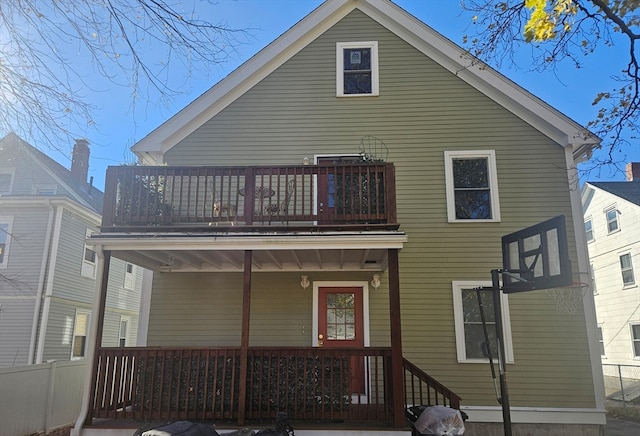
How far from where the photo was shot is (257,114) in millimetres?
9531

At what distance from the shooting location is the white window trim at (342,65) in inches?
374

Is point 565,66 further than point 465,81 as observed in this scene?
No

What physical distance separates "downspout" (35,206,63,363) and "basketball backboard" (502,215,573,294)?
42.6 ft

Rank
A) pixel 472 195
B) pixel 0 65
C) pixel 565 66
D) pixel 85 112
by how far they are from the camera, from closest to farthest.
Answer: pixel 0 65
pixel 85 112
pixel 565 66
pixel 472 195

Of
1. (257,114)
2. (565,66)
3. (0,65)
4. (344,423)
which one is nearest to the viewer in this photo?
(0,65)

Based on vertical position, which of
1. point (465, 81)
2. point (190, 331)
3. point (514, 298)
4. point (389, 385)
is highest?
point (465, 81)

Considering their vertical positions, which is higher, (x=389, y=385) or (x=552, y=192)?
(x=552, y=192)

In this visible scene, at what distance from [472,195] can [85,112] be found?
6986mm

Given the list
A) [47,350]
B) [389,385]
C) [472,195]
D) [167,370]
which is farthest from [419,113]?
[47,350]

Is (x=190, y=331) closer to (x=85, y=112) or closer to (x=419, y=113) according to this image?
(x=85, y=112)

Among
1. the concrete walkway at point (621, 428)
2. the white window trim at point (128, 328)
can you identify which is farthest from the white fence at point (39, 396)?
the concrete walkway at point (621, 428)

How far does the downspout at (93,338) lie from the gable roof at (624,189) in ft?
56.1

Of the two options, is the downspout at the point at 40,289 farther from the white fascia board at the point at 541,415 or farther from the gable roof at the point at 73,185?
the white fascia board at the point at 541,415

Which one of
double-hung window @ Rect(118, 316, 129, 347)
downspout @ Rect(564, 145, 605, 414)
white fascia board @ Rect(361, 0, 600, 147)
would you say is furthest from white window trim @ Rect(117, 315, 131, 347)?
downspout @ Rect(564, 145, 605, 414)
